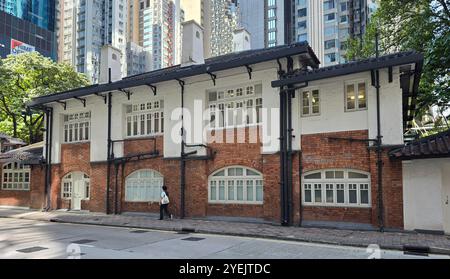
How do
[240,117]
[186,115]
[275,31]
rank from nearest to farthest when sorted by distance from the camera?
1. [240,117]
2. [186,115]
3. [275,31]

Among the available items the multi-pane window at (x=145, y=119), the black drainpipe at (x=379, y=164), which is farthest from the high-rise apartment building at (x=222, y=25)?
the black drainpipe at (x=379, y=164)

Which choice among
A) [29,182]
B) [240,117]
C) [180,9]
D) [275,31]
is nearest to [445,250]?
[240,117]

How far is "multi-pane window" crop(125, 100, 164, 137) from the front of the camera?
18875 mm

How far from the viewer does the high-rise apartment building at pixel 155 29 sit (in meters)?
128

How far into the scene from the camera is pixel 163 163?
18266 mm

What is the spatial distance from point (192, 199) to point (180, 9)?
137624 mm

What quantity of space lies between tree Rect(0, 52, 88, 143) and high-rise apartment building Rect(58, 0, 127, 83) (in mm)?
72351

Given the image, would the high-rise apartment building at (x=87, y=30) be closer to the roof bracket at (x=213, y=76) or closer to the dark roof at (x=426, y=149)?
the roof bracket at (x=213, y=76)

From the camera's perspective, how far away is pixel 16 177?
2458 cm

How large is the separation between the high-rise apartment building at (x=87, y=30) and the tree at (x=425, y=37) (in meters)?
89.6

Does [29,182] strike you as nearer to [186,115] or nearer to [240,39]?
[186,115]

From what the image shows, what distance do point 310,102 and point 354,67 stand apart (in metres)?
2.38

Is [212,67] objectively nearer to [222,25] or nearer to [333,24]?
[333,24]

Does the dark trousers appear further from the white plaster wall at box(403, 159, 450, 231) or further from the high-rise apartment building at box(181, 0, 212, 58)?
the high-rise apartment building at box(181, 0, 212, 58)
